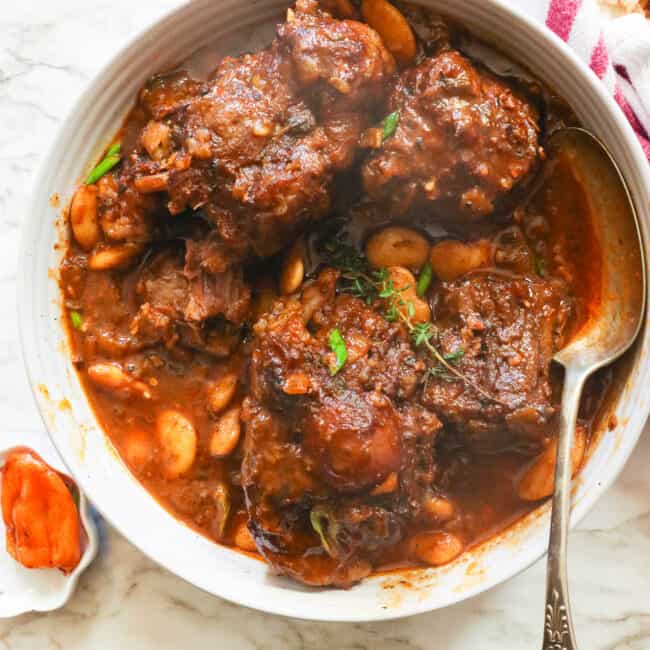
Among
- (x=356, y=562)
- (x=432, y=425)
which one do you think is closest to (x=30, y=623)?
(x=356, y=562)

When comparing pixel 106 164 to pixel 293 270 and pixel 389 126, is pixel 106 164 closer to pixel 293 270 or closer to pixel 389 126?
pixel 293 270

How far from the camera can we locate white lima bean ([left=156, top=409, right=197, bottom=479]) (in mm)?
2658

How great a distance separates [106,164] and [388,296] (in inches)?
38.3

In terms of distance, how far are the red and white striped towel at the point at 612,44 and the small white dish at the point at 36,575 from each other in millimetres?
2173

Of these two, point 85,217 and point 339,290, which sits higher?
point 339,290

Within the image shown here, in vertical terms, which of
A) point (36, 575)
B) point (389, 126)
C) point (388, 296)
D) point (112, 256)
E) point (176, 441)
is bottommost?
point (36, 575)

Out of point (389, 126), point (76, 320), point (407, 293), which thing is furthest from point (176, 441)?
point (389, 126)

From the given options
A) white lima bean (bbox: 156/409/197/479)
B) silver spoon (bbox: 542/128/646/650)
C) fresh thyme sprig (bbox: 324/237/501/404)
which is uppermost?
silver spoon (bbox: 542/128/646/650)

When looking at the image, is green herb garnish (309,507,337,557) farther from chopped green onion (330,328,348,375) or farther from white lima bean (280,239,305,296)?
white lima bean (280,239,305,296)

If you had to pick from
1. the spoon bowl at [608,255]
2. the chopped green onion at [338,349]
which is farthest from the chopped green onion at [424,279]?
the spoon bowl at [608,255]

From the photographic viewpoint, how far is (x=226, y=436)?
2635mm

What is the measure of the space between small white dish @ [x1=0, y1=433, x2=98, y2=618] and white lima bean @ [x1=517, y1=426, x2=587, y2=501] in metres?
1.45

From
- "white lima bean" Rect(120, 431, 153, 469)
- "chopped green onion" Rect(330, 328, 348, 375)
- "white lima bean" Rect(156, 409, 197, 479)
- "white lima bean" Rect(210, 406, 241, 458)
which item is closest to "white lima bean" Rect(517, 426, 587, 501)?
"chopped green onion" Rect(330, 328, 348, 375)

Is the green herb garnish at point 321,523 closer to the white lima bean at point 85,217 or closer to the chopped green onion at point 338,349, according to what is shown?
the chopped green onion at point 338,349
